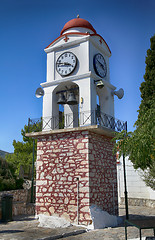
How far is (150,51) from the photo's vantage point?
1378cm

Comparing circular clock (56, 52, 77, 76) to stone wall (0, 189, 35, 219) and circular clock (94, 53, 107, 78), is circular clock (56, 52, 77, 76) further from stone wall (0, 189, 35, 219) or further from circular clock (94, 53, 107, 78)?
stone wall (0, 189, 35, 219)

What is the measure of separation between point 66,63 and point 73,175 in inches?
193

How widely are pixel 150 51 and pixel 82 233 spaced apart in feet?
33.9

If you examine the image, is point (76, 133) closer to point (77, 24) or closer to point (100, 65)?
point (100, 65)

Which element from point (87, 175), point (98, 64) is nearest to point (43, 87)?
point (98, 64)

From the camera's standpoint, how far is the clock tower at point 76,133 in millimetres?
9406

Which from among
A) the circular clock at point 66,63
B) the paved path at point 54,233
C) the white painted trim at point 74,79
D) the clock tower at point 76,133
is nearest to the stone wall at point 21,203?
the clock tower at point 76,133

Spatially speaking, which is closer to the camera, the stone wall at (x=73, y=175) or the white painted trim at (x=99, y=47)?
the stone wall at (x=73, y=175)

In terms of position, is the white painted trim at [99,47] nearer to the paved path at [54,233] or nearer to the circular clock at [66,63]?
the circular clock at [66,63]

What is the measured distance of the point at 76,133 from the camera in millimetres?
9789

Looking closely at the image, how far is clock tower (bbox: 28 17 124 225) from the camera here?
9406 millimetres

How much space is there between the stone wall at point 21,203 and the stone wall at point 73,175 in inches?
94.5

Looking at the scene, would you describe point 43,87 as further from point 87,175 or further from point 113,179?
point 113,179

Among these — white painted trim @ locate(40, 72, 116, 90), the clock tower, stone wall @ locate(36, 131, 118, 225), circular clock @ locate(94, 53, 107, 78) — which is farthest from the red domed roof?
stone wall @ locate(36, 131, 118, 225)
